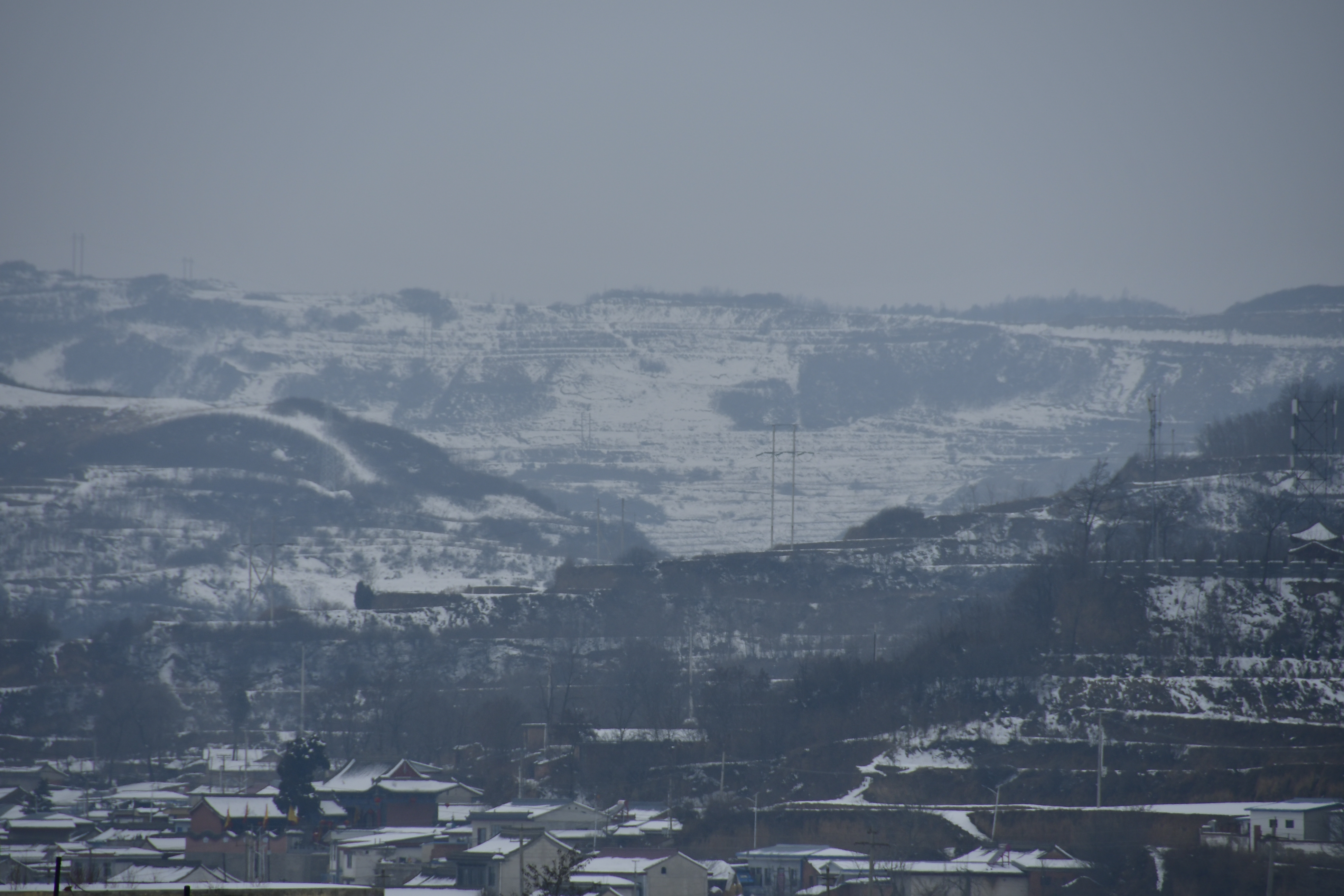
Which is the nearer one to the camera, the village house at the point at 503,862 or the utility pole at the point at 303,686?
the village house at the point at 503,862

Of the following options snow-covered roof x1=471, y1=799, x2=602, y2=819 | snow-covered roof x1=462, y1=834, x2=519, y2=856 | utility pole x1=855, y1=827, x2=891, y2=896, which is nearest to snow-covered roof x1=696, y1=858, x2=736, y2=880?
utility pole x1=855, y1=827, x2=891, y2=896

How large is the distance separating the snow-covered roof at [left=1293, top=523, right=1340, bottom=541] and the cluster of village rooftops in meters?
25.1

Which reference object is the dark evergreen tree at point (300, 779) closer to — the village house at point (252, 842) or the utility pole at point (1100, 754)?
the village house at point (252, 842)

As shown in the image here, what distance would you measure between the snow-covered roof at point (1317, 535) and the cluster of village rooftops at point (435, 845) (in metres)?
25.1

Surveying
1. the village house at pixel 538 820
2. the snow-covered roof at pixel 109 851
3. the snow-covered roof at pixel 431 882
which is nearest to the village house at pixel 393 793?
the village house at pixel 538 820

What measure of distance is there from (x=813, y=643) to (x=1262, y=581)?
81.0 ft

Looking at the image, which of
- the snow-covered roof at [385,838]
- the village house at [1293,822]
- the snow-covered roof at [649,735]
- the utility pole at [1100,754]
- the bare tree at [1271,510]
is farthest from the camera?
the bare tree at [1271,510]

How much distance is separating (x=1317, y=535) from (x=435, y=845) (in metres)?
40.1

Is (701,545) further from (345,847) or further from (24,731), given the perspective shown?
(345,847)

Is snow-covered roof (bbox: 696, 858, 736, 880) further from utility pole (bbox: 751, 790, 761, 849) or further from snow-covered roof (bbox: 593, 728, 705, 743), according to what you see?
snow-covered roof (bbox: 593, 728, 705, 743)

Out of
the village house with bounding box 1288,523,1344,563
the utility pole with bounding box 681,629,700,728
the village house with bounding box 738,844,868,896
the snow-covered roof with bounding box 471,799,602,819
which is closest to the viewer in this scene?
the village house with bounding box 738,844,868,896

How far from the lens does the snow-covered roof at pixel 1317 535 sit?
84812 millimetres

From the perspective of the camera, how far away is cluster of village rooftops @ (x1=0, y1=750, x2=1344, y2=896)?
5697cm

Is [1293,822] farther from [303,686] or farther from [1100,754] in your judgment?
[303,686]
